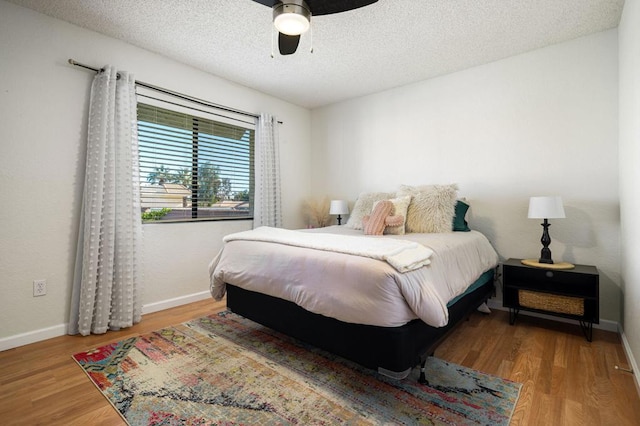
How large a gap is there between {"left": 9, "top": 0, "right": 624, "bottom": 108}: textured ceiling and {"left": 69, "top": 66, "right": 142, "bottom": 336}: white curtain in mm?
477

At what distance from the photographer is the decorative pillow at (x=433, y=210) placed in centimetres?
276

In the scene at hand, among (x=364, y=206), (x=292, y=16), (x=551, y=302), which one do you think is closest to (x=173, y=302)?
(x=364, y=206)

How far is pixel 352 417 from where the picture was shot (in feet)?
4.76

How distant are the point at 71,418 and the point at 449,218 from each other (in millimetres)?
2841

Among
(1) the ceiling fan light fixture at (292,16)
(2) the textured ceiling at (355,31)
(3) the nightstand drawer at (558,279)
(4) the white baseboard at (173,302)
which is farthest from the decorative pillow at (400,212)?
(4) the white baseboard at (173,302)

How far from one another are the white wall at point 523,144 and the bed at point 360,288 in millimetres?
674

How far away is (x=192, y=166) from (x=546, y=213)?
3.27 metres

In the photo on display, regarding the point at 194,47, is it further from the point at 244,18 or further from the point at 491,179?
the point at 491,179

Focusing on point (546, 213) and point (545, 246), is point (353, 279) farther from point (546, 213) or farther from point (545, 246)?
point (545, 246)

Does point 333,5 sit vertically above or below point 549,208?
above

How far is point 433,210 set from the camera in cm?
280

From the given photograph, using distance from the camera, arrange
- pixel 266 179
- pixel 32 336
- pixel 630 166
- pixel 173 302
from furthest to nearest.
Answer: pixel 266 179
pixel 173 302
pixel 32 336
pixel 630 166

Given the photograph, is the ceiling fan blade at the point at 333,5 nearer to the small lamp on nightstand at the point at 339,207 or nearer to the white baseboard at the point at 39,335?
the small lamp on nightstand at the point at 339,207

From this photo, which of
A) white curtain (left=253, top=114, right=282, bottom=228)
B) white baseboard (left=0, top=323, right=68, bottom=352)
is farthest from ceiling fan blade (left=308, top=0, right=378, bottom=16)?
white baseboard (left=0, top=323, right=68, bottom=352)
